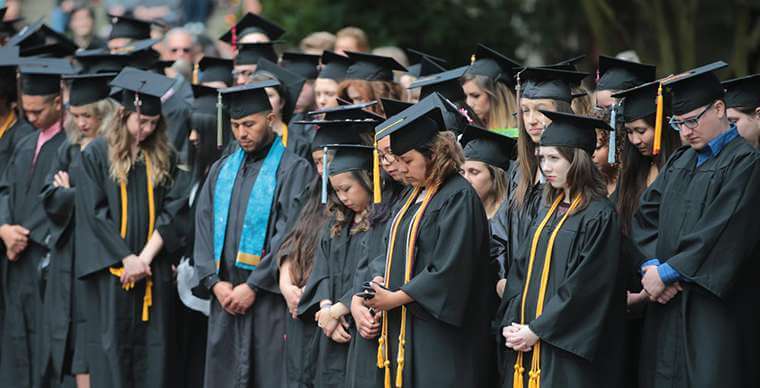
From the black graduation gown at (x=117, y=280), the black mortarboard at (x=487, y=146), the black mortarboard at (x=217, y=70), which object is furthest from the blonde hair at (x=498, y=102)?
the black mortarboard at (x=217, y=70)

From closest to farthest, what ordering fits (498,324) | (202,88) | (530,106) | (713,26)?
(498,324) → (530,106) → (202,88) → (713,26)

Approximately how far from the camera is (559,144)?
18.9 feet

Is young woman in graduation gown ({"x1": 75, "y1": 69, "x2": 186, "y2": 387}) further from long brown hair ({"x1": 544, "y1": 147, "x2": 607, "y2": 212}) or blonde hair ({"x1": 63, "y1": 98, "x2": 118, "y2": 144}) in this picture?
long brown hair ({"x1": 544, "y1": 147, "x2": 607, "y2": 212})

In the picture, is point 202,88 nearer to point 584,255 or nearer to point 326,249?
point 326,249

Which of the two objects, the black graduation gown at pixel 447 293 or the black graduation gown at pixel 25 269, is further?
the black graduation gown at pixel 25 269

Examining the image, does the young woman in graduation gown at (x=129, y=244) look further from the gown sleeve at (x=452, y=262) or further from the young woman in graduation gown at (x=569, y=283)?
the young woman in graduation gown at (x=569, y=283)

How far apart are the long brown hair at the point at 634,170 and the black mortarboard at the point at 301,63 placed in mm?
3389

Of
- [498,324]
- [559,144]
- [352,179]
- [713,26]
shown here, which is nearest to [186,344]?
[352,179]

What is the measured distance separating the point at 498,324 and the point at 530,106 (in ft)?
4.04

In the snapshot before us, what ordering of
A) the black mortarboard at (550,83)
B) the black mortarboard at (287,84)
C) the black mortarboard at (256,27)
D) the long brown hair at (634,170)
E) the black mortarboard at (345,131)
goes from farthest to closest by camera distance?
the black mortarboard at (256,27)
the black mortarboard at (287,84)
the black mortarboard at (345,131)
the black mortarboard at (550,83)
the long brown hair at (634,170)

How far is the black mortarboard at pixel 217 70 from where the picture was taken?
9172 millimetres

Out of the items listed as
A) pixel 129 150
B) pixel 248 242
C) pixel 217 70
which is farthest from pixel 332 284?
pixel 217 70

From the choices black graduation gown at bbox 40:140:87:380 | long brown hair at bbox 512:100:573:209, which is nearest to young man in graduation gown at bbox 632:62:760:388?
long brown hair at bbox 512:100:573:209

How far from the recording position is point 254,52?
29.8 feet
